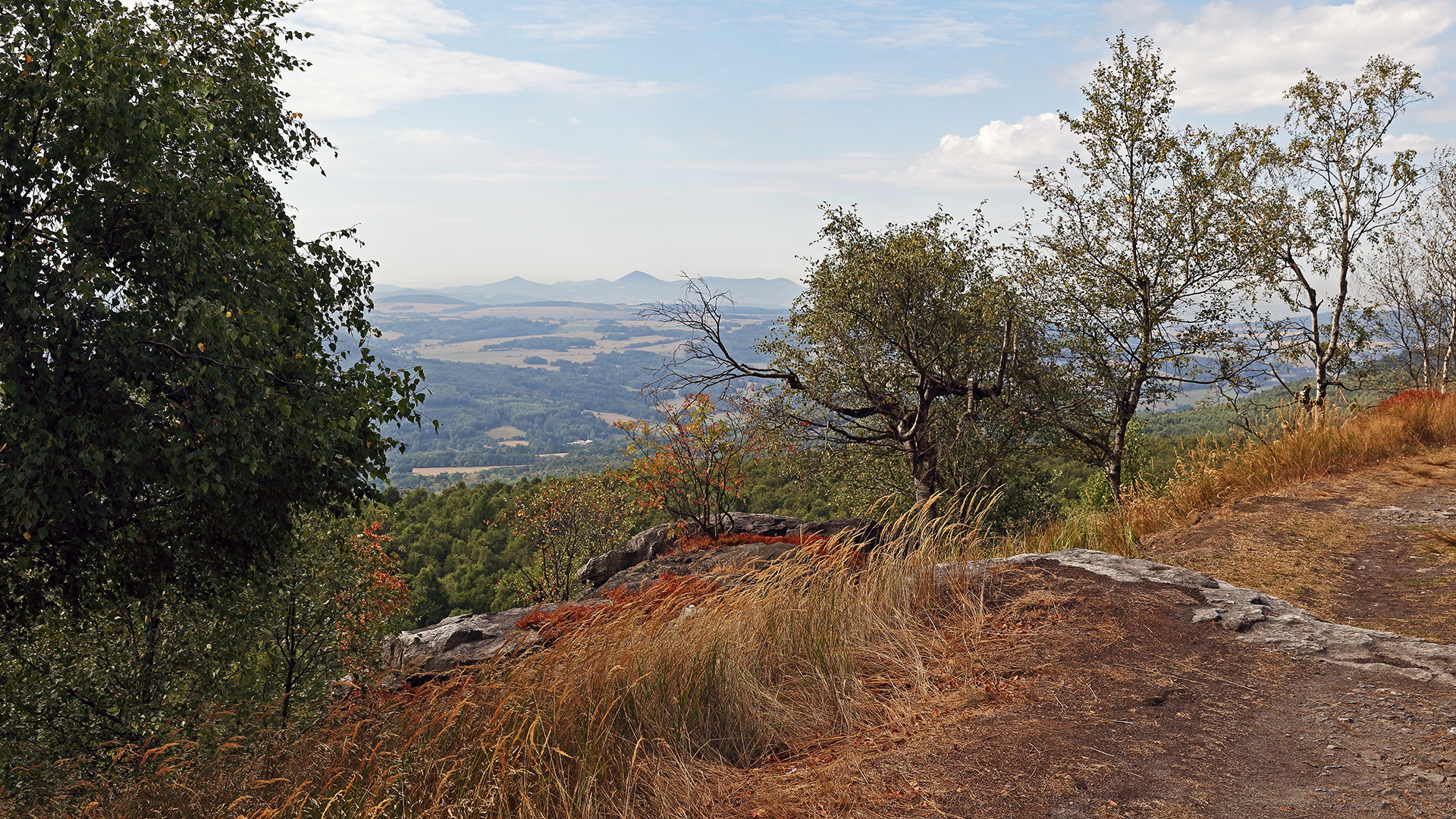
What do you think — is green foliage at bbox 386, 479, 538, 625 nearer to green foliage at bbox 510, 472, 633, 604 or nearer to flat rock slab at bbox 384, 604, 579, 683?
green foliage at bbox 510, 472, 633, 604

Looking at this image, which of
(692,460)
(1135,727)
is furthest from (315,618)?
(1135,727)

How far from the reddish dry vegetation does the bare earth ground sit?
0.02 meters

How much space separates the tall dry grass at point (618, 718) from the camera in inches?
135

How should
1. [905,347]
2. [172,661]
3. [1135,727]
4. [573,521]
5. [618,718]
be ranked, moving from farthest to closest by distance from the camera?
[573,521] → [905,347] → [172,661] → [618,718] → [1135,727]

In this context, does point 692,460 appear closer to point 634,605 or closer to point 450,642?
point 450,642

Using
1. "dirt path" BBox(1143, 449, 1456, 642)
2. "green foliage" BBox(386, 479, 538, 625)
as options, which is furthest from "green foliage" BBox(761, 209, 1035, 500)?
"green foliage" BBox(386, 479, 538, 625)

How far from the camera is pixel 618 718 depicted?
13.6ft

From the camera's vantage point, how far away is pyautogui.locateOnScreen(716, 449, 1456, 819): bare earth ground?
3.19 metres

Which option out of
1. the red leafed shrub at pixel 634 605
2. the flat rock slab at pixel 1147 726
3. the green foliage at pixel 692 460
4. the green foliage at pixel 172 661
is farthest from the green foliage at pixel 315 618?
the flat rock slab at pixel 1147 726

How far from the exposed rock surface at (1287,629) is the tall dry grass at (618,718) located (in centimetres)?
154

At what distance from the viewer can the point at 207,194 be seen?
5477 millimetres

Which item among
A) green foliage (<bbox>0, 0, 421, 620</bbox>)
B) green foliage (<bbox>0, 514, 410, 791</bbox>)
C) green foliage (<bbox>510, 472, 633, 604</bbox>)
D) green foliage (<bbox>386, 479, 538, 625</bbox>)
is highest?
green foliage (<bbox>0, 0, 421, 620</bbox>)

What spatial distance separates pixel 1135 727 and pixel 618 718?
8.83 feet

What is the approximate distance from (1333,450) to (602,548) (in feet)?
62.1
